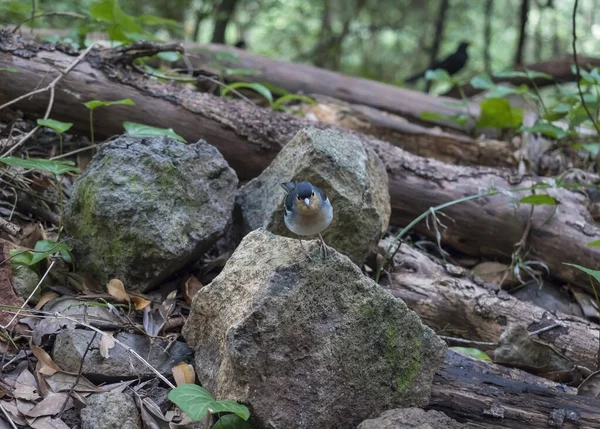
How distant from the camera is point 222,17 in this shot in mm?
8328

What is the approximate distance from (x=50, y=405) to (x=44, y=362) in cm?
24

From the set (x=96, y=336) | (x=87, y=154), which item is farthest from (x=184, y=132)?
(x=96, y=336)

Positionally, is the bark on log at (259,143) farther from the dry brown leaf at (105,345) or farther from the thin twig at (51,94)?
the dry brown leaf at (105,345)

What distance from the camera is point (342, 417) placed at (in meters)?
2.38

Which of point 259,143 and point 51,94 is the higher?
point 51,94

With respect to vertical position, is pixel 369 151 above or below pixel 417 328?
above

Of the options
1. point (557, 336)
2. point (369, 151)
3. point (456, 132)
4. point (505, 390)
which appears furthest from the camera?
point (456, 132)

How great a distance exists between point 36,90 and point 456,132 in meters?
3.87

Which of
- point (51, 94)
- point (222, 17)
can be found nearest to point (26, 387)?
point (51, 94)

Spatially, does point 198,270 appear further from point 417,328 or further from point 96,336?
point 417,328

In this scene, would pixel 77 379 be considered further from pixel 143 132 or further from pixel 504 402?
pixel 504 402

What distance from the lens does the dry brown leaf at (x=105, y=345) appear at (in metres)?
2.62

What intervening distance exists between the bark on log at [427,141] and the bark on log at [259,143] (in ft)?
3.63

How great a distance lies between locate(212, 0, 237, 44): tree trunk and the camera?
838 centimetres
